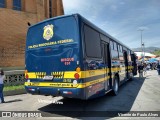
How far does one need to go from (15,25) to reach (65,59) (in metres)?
21.2

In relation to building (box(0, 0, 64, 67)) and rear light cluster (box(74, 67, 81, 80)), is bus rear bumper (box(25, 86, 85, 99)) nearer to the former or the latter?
rear light cluster (box(74, 67, 81, 80))

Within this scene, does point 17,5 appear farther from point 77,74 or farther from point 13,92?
point 77,74

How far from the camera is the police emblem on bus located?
26.0 feet

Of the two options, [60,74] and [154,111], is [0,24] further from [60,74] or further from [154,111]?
[154,111]

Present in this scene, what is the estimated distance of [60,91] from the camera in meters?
7.31

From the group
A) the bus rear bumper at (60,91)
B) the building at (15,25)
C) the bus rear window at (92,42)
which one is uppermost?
the building at (15,25)

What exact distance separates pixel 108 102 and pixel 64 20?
4.39 meters

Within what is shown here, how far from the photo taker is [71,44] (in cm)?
729

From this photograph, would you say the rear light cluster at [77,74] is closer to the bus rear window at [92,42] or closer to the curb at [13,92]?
the bus rear window at [92,42]

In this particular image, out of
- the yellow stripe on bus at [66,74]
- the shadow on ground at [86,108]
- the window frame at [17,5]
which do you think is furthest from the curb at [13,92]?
the window frame at [17,5]

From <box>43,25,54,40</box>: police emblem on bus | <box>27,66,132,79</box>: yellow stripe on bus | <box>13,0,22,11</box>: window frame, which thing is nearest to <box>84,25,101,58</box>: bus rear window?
<box>27,66,132,79</box>: yellow stripe on bus

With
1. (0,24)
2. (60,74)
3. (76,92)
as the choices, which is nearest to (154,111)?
(76,92)

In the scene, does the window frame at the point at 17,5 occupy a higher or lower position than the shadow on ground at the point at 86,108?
higher

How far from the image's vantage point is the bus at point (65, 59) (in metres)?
7.08
